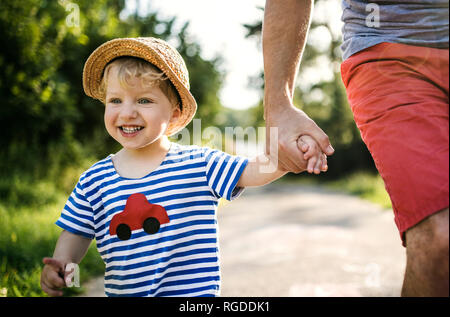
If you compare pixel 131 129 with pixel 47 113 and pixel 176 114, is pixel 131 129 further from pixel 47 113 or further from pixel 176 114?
pixel 47 113

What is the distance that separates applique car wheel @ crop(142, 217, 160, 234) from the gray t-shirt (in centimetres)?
98

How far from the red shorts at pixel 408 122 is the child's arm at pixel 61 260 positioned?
4.20 ft

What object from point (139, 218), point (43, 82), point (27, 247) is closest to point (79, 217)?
point (139, 218)

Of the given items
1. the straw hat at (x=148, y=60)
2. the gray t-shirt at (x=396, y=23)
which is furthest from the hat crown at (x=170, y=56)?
the gray t-shirt at (x=396, y=23)

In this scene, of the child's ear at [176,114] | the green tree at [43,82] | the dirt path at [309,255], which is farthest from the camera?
the green tree at [43,82]

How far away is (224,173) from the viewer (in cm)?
185

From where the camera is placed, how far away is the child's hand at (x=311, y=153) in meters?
1.45

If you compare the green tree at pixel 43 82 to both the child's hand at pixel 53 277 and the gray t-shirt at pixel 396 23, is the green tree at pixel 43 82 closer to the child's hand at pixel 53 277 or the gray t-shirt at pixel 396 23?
the child's hand at pixel 53 277

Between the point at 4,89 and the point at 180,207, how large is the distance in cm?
641

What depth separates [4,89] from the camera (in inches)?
282

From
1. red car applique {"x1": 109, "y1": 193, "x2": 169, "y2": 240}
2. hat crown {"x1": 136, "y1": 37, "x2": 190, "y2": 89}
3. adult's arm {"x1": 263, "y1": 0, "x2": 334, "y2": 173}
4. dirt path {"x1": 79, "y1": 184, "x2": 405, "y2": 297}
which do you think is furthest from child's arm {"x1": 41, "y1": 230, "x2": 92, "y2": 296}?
dirt path {"x1": 79, "y1": 184, "x2": 405, "y2": 297}

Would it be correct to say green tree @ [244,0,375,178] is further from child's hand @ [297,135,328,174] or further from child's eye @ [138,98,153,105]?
child's hand @ [297,135,328,174]

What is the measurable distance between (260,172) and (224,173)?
0.51 feet
